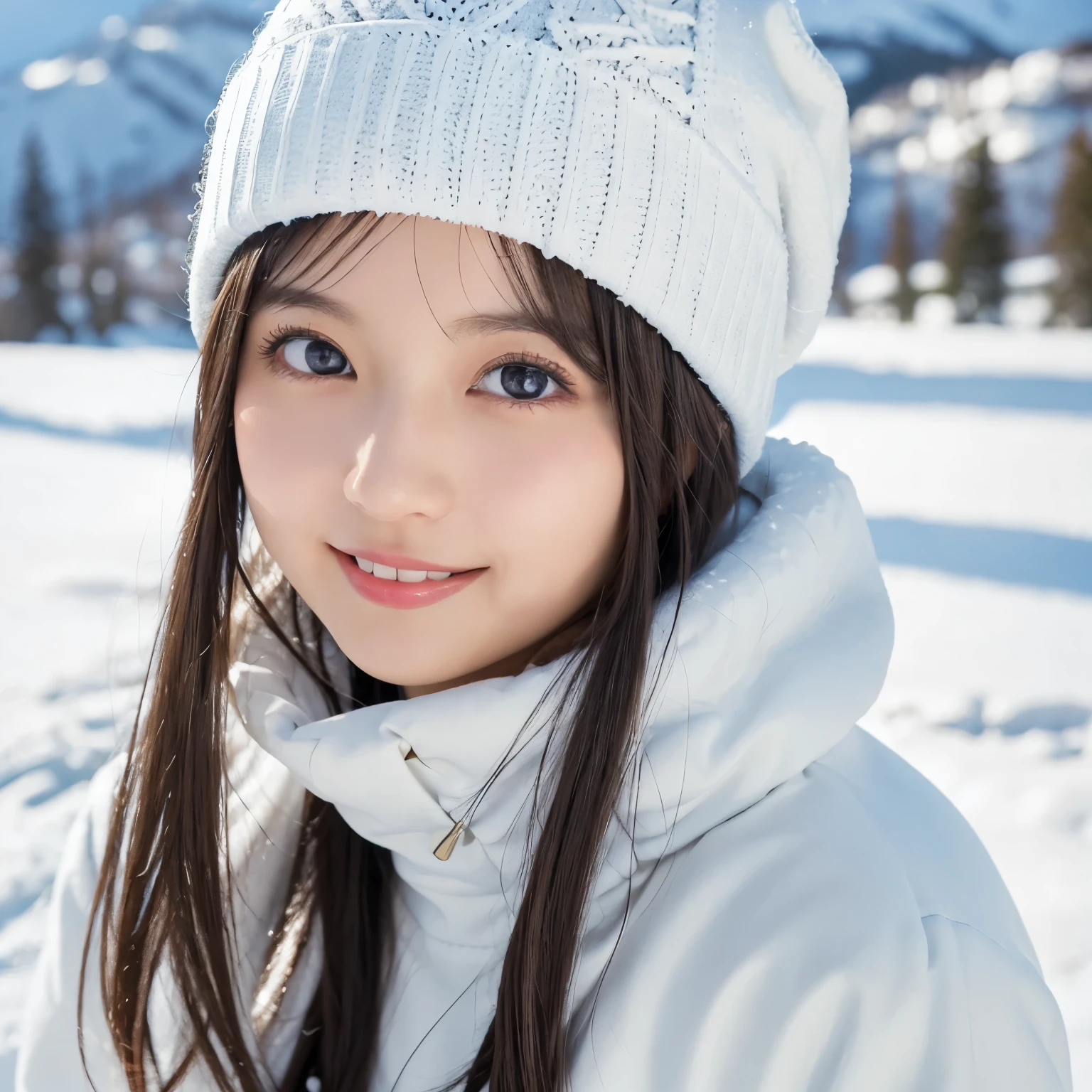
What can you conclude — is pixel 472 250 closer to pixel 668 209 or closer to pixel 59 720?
pixel 668 209

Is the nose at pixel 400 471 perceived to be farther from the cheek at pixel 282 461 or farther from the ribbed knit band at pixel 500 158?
the ribbed knit band at pixel 500 158

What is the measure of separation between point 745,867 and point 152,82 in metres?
12.3

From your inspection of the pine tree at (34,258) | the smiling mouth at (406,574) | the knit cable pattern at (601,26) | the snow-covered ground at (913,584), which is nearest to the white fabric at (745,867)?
the smiling mouth at (406,574)

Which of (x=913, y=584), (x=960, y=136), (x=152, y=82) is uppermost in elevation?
(x=152, y=82)

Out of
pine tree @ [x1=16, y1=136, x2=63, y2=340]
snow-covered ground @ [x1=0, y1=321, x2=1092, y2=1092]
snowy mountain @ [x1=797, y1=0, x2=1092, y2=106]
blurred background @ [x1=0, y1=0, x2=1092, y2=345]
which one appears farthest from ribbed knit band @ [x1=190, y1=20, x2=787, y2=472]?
snowy mountain @ [x1=797, y1=0, x2=1092, y2=106]

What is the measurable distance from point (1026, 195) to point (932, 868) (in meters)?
11.3

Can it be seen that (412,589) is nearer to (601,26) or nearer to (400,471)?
(400,471)

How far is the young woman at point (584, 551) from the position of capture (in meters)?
0.89

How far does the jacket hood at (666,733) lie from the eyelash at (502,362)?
223mm

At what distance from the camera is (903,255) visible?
1005 centimetres

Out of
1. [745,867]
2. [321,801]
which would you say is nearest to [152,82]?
[321,801]

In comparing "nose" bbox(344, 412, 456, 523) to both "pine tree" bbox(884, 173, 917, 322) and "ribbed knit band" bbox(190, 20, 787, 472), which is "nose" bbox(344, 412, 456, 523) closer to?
"ribbed knit band" bbox(190, 20, 787, 472)

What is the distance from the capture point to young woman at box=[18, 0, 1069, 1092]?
2.93ft

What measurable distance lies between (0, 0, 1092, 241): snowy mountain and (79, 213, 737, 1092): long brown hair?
369 inches
